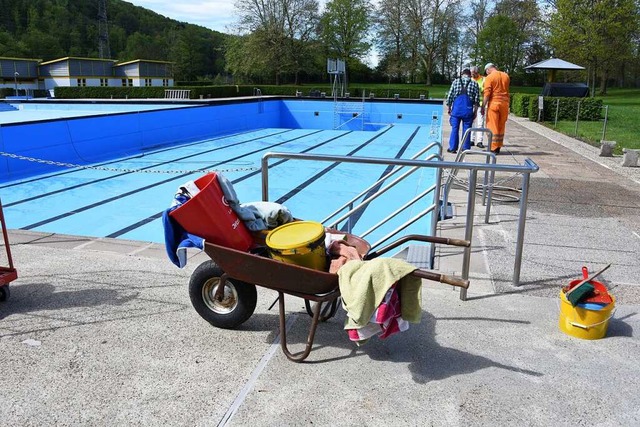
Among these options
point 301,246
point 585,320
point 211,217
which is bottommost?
point 585,320

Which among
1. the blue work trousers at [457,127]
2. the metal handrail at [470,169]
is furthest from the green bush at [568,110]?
the metal handrail at [470,169]

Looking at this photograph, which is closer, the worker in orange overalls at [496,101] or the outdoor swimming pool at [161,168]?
the outdoor swimming pool at [161,168]

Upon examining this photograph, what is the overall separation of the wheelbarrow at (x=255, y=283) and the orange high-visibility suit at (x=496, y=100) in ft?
24.8

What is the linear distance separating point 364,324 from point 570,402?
1.07m

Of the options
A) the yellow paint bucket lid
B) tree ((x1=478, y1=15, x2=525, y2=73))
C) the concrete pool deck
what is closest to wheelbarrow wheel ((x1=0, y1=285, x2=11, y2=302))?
the concrete pool deck

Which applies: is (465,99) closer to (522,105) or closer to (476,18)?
(522,105)

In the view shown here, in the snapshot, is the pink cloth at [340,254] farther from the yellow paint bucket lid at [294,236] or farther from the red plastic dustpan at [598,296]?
the red plastic dustpan at [598,296]

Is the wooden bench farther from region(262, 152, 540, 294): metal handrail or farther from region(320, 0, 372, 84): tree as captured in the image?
region(320, 0, 372, 84): tree

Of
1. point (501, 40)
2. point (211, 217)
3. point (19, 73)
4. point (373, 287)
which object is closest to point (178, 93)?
point (211, 217)

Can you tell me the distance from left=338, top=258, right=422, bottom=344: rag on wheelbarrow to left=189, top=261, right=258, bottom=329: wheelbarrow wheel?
2.56ft

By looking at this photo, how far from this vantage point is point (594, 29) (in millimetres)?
31234

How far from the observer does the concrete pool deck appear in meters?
2.54

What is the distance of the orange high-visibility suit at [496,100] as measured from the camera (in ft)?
32.9

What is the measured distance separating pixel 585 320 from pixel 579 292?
169mm
